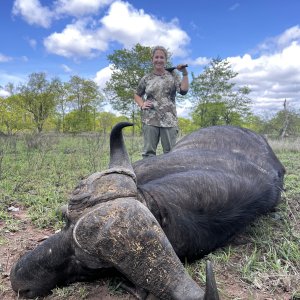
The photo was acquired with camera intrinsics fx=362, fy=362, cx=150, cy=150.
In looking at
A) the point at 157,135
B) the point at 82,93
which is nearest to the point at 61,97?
the point at 82,93

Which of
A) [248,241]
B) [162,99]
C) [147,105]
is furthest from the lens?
[162,99]

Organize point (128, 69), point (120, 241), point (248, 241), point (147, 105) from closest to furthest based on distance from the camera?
point (120, 241) → point (248, 241) → point (147, 105) → point (128, 69)

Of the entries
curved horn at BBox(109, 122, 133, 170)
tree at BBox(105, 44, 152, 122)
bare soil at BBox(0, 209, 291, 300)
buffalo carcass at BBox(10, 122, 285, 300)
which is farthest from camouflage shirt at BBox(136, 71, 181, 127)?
tree at BBox(105, 44, 152, 122)

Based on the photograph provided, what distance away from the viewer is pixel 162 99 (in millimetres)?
6383

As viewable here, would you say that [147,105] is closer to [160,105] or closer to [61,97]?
[160,105]

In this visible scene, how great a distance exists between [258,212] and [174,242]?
4.05ft

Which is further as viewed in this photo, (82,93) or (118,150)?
(82,93)

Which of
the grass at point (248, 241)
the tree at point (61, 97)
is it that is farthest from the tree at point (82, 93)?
the grass at point (248, 241)

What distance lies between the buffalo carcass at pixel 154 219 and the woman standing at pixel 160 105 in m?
2.46

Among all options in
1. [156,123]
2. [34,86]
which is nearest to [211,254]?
[156,123]

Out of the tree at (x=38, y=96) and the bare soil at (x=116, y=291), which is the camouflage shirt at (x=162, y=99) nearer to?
the bare soil at (x=116, y=291)

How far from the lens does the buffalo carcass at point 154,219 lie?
5.87ft

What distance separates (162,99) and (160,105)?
13 cm

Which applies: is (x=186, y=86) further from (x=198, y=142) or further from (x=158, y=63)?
(x=198, y=142)
